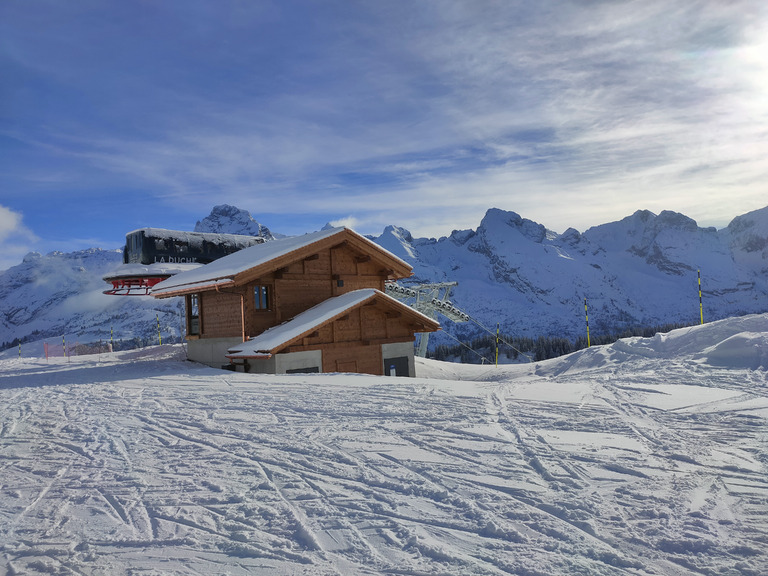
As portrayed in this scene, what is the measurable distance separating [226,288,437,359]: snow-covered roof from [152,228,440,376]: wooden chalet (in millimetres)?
38

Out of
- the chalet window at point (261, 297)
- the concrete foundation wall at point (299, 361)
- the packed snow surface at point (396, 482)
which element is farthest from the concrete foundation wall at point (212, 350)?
the packed snow surface at point (396, 482)

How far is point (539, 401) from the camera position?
10.4m

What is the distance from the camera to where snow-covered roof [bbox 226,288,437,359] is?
679 inches

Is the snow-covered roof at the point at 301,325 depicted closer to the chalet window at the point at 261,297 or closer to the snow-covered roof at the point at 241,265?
the chalet window at the point at 261,297

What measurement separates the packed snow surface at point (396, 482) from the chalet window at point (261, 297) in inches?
329

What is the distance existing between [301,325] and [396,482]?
1227 centimetres

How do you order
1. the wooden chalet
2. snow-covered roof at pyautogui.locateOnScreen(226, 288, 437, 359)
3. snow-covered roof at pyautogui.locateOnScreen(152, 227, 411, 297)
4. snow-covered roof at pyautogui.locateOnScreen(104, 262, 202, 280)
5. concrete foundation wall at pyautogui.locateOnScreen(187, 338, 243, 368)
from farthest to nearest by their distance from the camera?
snow-covered roof at pyautogui.locateOnScreen(104, 262, 202, 280) < concrete foundation wall at pyautogui.locateOnScreen(187, 338, 243, 368) < snow-covered roof at pyautogui.locateOnScreen(152, 227, 411, 297) < the wooden chalet < snow-covered roof at pyautogui.locateOnScreen(226, 288, 437, 359)

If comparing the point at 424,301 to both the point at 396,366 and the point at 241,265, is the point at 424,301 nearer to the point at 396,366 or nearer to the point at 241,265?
the point at 396,366

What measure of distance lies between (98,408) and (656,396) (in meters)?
11.2

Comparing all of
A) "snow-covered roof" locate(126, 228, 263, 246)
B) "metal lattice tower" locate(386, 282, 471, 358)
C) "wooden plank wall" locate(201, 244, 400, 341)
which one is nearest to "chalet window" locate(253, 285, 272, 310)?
"wooden plank wall" locate(201, 244, 400, 341)

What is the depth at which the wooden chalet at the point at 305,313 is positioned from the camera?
18.2m

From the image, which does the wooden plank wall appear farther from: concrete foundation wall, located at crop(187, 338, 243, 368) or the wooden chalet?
concrete foundation wall, located at crop(187, 338, 243, 368)

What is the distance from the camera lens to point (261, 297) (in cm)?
2014

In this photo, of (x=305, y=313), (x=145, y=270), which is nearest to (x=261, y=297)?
(x=305, y=313)
